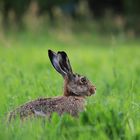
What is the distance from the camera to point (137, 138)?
4516mm

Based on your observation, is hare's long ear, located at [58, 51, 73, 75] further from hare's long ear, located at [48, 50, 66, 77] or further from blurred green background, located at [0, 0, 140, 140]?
blurred green background, located at [0, 0, 140, 140]

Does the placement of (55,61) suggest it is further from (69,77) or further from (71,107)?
(71,107)

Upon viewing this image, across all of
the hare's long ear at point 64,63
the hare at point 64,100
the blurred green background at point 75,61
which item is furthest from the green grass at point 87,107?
the hare's long ear at point 64,63

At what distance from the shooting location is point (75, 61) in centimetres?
1333

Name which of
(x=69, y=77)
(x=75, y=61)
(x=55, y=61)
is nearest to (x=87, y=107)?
(x=69, y=77)

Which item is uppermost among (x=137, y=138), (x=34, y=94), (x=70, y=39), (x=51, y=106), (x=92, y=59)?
(x=70, y=39)

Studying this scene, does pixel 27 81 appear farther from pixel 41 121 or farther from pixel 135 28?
pixel 135 28

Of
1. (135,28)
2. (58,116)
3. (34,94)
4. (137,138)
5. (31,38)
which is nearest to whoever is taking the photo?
(137,138)

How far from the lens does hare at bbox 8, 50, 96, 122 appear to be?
4972 mm

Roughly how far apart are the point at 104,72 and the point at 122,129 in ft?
20.6

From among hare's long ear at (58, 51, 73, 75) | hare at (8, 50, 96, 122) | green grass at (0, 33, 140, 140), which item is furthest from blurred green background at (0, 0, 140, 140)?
hare's long ear at (58, 51, 73, 75)

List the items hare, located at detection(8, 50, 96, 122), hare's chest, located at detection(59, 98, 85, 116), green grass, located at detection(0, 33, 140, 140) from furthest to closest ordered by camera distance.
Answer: hare's chest, located at detection(59, 98, 85, 116)
hare, located at detection(8, 50, 96, 122)
green grass, located at detection(0, 33, 140, 140)

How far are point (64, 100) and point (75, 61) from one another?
26.5 ft

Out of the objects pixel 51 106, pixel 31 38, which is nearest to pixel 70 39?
pixel 31 38
